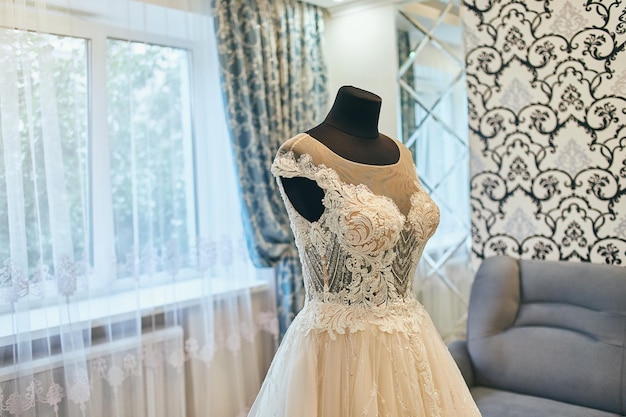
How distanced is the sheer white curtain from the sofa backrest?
1059mm

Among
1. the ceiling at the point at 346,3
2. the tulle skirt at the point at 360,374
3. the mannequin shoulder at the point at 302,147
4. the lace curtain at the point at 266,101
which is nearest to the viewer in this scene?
the tulle skirt at the point at 360,374

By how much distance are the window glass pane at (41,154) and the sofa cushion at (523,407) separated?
5.42 ft

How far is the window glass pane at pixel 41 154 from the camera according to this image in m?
2.02

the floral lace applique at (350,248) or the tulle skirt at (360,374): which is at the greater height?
the floral lace applique at (350,248)

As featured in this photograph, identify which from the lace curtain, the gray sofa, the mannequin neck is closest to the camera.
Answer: the mannequin neck

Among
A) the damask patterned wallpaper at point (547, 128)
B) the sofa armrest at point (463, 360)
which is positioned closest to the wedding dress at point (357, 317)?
the sofa armrest at point (463, 360)

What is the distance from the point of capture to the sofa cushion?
6.86 feet

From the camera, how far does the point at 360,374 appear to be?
1.48 m

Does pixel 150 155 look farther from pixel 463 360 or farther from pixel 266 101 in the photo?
pixel 463 360

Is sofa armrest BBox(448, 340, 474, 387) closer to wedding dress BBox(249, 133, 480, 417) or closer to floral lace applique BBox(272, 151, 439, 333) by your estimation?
wedding dress BBox(249, 133, 480, 417)

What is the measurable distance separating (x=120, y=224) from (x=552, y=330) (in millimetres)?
1806

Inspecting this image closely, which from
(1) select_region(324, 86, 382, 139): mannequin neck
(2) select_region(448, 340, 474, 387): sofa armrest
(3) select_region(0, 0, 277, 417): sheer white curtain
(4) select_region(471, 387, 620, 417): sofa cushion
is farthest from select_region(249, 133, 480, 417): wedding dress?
(3) select_region(0, 0, 277, 417): sheer white curtain

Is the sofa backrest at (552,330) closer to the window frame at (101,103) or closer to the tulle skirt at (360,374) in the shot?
the tulle skirt at (360,374)

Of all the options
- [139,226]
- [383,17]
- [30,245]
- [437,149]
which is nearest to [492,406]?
[437,149]
